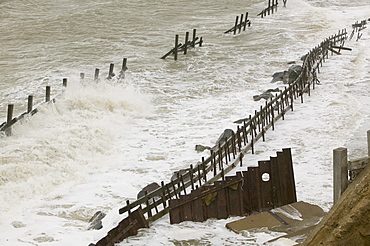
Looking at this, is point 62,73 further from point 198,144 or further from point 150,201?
point 150,201

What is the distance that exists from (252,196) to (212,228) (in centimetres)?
83

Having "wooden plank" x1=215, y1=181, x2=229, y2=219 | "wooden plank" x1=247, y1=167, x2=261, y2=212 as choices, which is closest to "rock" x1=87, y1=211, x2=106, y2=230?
"wooden plank" x1=215, y1=181, x2=229, y2=219

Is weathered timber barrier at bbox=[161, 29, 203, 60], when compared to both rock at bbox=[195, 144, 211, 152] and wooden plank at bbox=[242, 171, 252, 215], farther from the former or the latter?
wooden plank at bbox=[242, 171, 252, 215]

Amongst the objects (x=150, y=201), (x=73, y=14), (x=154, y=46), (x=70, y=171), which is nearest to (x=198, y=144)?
(x=70, y=171)

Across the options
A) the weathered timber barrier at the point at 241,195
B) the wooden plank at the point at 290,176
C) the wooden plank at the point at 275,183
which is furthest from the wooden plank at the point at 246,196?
the wooden plank at the point at 290,176

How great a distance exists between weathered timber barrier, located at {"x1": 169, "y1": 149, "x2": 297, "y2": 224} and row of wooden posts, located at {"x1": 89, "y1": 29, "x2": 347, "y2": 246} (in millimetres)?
168

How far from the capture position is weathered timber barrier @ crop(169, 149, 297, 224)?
27.1ft

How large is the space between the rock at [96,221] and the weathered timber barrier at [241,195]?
4.70 feet

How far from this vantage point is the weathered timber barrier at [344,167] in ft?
18.6

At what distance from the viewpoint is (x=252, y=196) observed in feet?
27.5

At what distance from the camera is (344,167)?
5.70 m

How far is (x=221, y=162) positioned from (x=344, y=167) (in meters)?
4.74

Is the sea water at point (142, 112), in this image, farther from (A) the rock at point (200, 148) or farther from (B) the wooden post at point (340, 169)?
(B) the wooden post at point (340, 169)

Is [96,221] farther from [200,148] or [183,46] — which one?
[183,46]
